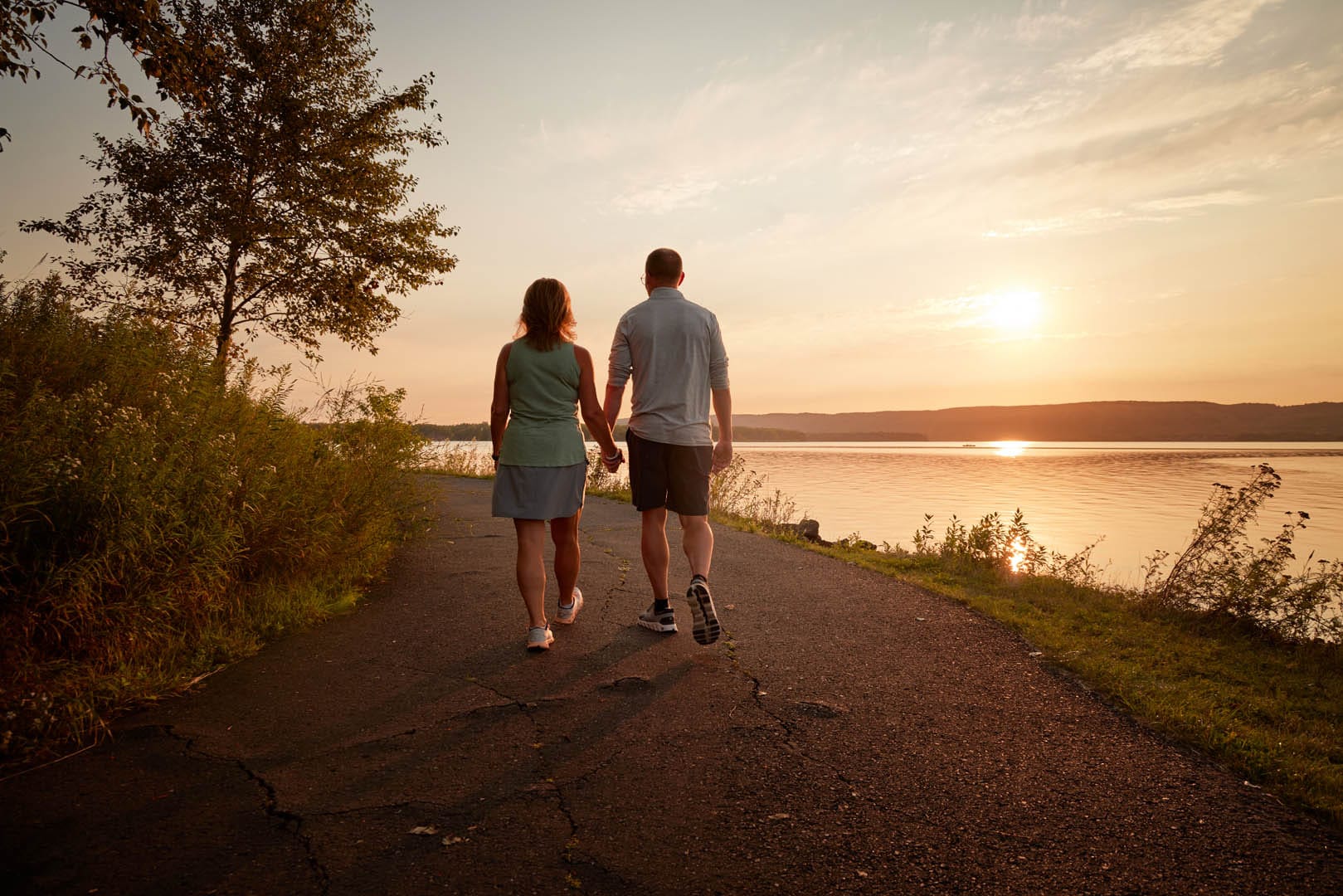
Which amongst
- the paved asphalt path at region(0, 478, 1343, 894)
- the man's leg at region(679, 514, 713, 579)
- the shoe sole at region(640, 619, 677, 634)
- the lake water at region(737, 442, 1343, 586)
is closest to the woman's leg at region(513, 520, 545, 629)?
the paved asphalt path at region(0, 478, 1343, 894)

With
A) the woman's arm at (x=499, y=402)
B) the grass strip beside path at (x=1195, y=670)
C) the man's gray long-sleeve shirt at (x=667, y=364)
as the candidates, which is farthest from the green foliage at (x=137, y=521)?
the grass strip beside path at (x=1195, y=670)

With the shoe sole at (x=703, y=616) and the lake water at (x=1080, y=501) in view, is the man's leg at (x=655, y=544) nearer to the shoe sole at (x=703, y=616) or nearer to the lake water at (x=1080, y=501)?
the shoe sole at (x=703, y=616)

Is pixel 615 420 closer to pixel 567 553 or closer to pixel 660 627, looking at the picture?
pixel 567 553

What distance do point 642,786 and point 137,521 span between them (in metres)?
3.13

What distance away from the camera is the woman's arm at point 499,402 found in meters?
4.45

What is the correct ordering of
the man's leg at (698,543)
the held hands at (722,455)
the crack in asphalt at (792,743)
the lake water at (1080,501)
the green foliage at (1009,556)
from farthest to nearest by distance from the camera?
the lake water at (1080,501) < the green foliage at (1009,556) < the held hands at (722,455) < the man's leg at (698,543) < the crack in asphalt at (792,743)

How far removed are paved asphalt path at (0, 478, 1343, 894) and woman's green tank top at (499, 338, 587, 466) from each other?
128cm

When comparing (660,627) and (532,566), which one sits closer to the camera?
(532,566)

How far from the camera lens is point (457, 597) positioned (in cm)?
603

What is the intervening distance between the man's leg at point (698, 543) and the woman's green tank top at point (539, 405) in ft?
2.99

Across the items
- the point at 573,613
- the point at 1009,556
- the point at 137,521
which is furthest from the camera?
the point at 1009,556

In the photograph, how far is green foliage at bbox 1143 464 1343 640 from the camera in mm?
6008

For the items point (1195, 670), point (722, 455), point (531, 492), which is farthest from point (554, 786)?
point (1195, 670)

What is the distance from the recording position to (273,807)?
2.71 meters
